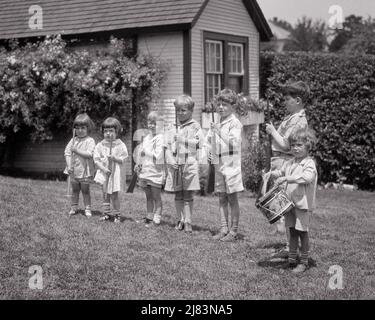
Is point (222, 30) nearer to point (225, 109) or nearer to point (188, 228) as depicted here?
point (225, 109)

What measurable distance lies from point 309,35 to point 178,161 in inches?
1527

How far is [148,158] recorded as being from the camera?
7.86 metres

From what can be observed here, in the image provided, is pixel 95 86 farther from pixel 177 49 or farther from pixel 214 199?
pixel 214 199

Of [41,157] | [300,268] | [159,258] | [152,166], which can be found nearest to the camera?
[300,268]

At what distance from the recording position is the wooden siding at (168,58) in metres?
13.0

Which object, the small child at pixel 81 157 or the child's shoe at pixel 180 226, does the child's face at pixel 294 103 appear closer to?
the child's shoe at pixel 180 226

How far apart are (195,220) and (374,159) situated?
681cm

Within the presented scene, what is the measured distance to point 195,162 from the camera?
757 centimetres

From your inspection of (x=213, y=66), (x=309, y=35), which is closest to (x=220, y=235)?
(x=213, y=66)

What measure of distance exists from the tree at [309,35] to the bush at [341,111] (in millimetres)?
29330

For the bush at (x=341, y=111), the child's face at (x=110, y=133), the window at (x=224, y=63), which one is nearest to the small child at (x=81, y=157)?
the child's face at (x=110, y=133)

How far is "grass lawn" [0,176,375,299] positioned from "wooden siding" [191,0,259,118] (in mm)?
4733

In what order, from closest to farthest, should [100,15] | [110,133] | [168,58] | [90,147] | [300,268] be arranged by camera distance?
[300,268] < [110,133] < [90,147] < [168,58] < [100,15]
